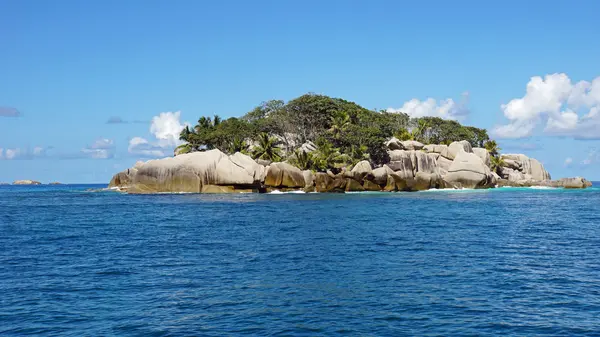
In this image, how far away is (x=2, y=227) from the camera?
35781 mm

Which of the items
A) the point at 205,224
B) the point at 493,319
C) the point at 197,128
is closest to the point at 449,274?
the point at 493,319

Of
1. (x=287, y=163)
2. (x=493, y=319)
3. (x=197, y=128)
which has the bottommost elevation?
(x=493, y=319)

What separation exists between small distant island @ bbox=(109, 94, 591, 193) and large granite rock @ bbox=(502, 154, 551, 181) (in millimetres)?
166

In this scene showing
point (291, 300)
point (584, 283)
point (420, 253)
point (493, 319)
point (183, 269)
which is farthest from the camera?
point (420, 253)

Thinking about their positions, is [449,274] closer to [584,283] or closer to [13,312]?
[584,283]

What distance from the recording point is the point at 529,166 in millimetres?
102500

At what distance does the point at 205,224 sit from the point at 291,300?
20.3 m

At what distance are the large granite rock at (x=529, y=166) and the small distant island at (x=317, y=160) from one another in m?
0.17

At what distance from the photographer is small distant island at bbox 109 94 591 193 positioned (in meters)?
69.8

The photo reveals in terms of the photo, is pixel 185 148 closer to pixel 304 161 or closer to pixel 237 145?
pixel 237 145

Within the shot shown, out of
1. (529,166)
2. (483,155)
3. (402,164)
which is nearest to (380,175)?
(402,164)

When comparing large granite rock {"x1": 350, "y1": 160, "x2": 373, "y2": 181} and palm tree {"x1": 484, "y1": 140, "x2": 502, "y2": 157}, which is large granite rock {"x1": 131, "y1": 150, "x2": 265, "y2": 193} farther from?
palm tree {"x1": 484, "y1": 140, "x2": 502, "y2": 157}

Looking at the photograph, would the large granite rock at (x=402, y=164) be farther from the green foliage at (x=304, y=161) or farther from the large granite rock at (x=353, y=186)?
the green foliage at (x=304, y=161)

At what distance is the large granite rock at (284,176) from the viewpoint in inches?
2781
